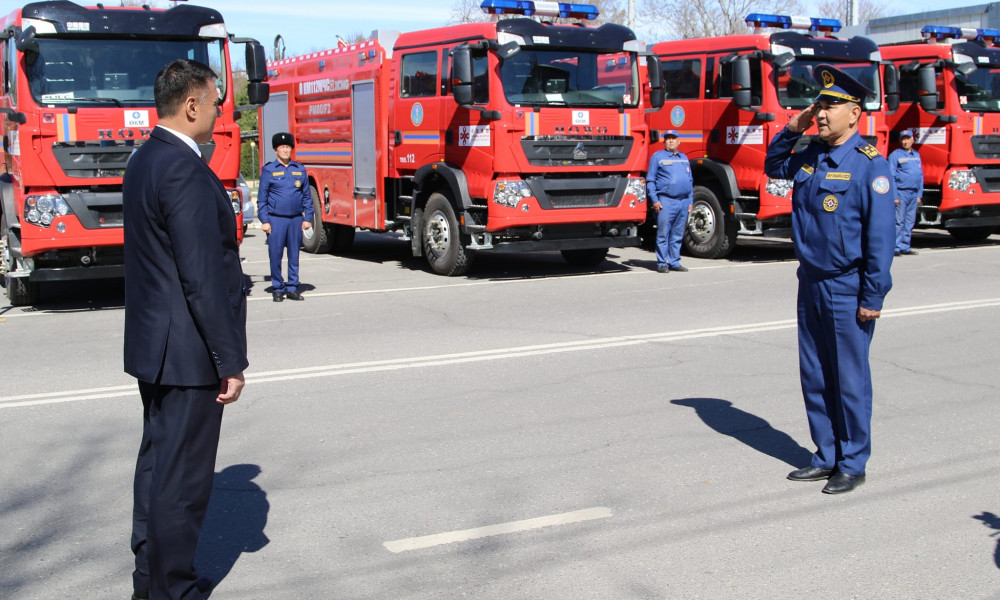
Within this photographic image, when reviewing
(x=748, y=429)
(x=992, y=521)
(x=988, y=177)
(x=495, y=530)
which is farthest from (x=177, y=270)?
(x=988, y=177)

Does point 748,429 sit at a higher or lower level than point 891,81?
lower

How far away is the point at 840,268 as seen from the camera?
5113 millimetres

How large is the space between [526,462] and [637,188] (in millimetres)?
8351

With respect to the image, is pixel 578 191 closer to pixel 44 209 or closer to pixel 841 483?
pixel 44 209

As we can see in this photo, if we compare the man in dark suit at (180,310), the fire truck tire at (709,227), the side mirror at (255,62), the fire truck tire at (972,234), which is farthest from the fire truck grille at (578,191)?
the man in dark suit at (180,310)

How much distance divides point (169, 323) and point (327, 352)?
200 inches

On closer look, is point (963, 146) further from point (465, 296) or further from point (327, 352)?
point (327, 352)

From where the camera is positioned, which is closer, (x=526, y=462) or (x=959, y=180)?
(x=526, y=462)

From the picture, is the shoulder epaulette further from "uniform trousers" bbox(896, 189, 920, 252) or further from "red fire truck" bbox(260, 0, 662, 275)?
"uniform trousers" bbox(896, 189, 920, 252)

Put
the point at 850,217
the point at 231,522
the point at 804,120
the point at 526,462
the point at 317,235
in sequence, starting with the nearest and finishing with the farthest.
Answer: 1. the point at 231,522
2. the point at 850,217
3. the point at 804,120
4. the point at 526,462
5. the point at 317,235

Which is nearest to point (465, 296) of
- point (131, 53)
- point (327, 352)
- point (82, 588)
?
point (327, 352)

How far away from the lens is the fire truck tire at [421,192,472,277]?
1341 centimetres

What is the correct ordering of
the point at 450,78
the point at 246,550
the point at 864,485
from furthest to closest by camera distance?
1. the point at 450,78
2. the point at 864,485
3. the point at 246,550

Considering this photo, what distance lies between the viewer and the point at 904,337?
916 centimetres
